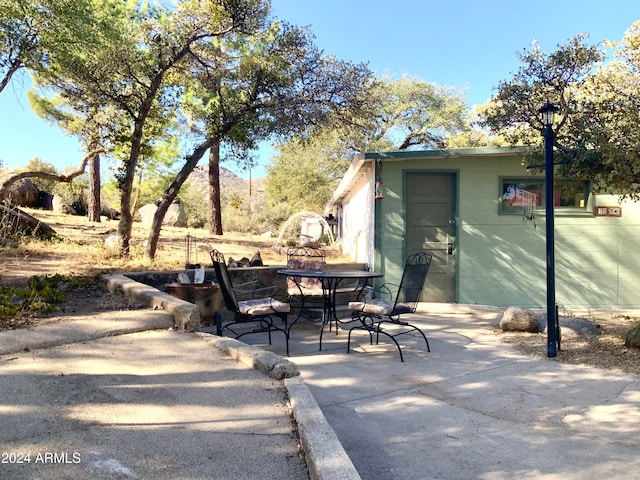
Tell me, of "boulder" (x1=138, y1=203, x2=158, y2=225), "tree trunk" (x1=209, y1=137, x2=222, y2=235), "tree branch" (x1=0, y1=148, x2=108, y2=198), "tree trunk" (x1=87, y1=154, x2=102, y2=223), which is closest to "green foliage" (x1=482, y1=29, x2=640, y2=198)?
"tree branch" (x1=0, y1=148, x2=108, y2=198)

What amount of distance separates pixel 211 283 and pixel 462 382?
391 centimetres

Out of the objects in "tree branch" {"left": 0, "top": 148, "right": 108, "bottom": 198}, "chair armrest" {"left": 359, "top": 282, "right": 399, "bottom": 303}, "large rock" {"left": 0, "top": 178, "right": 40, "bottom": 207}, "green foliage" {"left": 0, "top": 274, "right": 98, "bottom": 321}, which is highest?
"large rock" {"left": 0, "top": 178, "right": 40, "bottom": 207}

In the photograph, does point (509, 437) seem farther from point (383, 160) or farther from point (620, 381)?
point (383, 160)

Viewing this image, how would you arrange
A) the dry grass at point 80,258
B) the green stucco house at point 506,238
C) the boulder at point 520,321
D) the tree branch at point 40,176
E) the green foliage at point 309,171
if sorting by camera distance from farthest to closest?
the green foliage at point 309,171
the tree branch at point 40,176
the green stucco house at point 506,238
the dry grass at point 80,258
the boulder at point 520,321

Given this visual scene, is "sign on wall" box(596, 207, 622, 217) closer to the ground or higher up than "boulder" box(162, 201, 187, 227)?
closer to the ground

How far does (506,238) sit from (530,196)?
33.6 inches

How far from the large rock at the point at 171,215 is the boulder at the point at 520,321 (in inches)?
748

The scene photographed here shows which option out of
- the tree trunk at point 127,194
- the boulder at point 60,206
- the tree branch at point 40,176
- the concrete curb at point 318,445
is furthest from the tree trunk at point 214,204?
the concrete curb at point 318,445

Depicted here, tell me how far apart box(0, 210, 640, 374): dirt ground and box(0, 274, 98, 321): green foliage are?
97 mm

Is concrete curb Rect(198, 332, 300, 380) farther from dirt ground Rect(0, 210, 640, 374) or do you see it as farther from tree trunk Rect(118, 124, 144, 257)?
tree trunk Rect(118, 124, 144, 257)

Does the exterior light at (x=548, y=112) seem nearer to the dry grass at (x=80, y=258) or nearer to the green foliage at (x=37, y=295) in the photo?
the green foliage at (x=37, y=295)

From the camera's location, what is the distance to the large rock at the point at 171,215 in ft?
75.2

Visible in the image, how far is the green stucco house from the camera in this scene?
8.16 m

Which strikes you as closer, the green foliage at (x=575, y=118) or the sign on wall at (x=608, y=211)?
the green foliage at (x=575, y=118)
